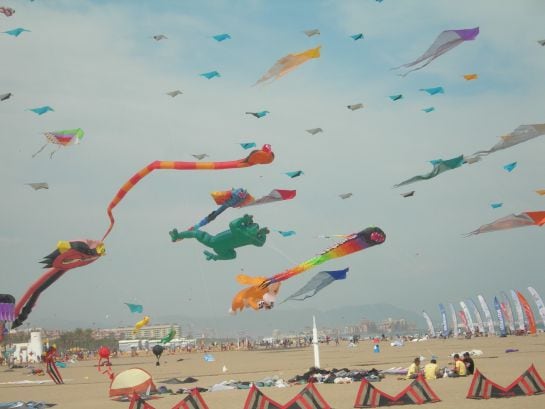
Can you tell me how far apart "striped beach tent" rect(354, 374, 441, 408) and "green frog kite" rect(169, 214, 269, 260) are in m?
12.1

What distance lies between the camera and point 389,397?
14.3 m

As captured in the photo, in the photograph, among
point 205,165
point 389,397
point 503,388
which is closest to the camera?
point 389,397

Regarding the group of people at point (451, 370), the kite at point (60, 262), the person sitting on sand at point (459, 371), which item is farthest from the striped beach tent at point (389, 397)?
the kite at point (60, 262)

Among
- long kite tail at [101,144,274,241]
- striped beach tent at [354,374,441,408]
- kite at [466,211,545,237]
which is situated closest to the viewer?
striped beach tent at [354,374,441,408]

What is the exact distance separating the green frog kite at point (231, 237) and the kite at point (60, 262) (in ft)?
12.7

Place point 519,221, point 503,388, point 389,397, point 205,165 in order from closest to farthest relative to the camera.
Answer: point 389,397 < point 503,388 < point 519,221 < point 205,165

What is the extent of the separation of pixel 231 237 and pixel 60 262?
6556 millimetres

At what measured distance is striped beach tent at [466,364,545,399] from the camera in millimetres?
14617

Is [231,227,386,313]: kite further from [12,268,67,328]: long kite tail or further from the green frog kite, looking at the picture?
[12,268,67,328]: long kite tail

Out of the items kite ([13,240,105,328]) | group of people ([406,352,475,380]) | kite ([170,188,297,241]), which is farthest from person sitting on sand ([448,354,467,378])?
kite ([13,240,105,328])

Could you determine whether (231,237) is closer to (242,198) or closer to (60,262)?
(242,198)

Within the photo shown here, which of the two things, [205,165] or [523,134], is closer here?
[523,134]

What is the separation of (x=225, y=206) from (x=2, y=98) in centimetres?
987

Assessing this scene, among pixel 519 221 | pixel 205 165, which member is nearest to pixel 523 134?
pixel 519 221
